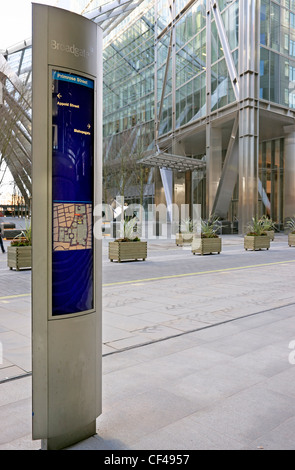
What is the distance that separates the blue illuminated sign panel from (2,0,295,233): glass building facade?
21.2 m

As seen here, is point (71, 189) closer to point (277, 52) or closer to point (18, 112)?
point (18, 112)

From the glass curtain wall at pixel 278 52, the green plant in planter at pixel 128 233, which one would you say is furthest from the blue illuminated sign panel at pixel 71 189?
the glass curtain wall at pixel 278 52

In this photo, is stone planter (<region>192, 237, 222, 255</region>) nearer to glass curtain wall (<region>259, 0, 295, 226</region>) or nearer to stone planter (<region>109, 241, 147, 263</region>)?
stone planter (<region>109, 241, 147, 263</region>)

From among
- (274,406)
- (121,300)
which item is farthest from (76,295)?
(121,300)

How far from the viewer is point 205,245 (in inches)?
685

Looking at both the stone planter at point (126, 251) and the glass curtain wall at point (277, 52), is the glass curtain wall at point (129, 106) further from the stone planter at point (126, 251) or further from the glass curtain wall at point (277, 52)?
the stone planter at point (126, 251)

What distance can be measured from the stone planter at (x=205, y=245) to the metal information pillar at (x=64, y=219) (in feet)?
47.8

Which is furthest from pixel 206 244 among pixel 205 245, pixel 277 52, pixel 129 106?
pixel 129 106

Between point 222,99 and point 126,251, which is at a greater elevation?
point 222,99

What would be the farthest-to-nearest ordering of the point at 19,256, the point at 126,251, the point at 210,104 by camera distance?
the point at 210,104, the point at 126,251, the point at 19,256

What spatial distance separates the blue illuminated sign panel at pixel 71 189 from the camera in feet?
8.86

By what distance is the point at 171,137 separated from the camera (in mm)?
44594

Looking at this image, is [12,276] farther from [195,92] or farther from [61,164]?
[195,92]

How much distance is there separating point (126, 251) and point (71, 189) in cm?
1210
